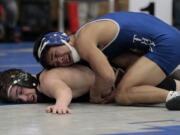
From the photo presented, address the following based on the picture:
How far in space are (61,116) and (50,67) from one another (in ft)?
1.90

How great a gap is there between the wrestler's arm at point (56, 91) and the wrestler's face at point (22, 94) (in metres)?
0.12

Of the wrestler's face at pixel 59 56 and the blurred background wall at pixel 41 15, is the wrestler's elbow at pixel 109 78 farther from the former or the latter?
the blurred background wall at pixel 41 15

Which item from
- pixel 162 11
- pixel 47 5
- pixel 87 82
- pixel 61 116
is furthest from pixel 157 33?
pixel 47 5

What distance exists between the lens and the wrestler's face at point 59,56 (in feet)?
11.1

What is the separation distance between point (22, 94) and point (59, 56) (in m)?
0.33

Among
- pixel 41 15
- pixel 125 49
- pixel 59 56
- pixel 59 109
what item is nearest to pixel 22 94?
pixel 59 56

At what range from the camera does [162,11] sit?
20.2 feet

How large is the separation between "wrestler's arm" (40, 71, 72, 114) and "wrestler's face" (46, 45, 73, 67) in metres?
0.07

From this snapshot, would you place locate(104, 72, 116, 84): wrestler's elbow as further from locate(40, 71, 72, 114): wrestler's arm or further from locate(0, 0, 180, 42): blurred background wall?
locate(0, 0, 180, 42): blurred background wall

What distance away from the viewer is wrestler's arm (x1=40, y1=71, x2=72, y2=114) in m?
3.09

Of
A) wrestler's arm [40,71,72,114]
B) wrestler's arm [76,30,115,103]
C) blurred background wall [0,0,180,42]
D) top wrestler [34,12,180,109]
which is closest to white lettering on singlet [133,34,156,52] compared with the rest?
top wrestler [34,12,180,109]

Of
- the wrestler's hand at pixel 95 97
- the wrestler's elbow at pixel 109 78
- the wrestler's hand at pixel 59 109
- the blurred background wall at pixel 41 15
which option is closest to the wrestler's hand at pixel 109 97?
the wrestler's hand at pixel 95 97

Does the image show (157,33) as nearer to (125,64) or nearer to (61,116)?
(125,64)

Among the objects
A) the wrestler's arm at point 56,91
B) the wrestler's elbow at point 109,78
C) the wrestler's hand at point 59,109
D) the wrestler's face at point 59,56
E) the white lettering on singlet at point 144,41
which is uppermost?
the white lettering on singlet at point 144,41
